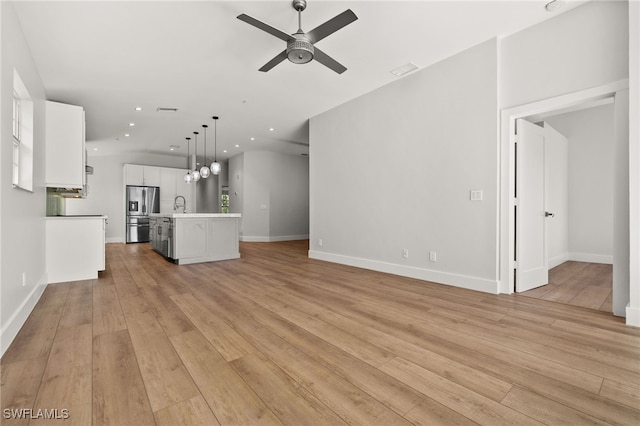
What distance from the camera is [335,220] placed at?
5.70 meters

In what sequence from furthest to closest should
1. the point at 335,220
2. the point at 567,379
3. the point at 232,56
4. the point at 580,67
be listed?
the point at 335,220 < the point at 232,56 < the point at 580,67 < the point at 567,379

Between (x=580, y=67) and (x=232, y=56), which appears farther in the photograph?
(x=232, y=56)

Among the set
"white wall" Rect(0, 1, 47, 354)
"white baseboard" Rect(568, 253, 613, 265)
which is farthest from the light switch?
"white wall" Rect(0, 1, 47, 354)

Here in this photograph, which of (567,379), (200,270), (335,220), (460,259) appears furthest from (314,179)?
(567,379)

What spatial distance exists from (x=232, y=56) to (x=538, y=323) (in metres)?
4.39

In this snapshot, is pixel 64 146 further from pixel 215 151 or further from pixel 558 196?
Answer: pixel 558 196

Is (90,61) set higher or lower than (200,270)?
higher

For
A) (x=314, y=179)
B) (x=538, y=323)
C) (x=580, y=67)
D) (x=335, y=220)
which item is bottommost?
(x=538, y=323)

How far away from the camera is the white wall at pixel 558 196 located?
Result: 5.01 metres

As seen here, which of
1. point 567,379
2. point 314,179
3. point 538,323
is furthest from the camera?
point 314,179

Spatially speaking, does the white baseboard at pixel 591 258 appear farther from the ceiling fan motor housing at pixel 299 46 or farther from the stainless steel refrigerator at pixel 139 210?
the stainless steel refrigerator at pixel 139 210

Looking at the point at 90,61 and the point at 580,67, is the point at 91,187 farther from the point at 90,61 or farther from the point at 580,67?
the point at 580,67

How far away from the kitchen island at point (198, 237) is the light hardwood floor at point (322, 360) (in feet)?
6.84

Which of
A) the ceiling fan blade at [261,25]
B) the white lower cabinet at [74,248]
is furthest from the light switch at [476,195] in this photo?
the white lower cabinet at [74,248]
